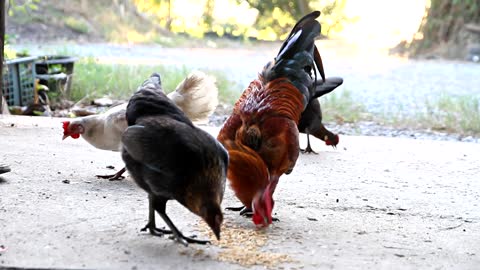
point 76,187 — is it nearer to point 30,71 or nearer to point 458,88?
point 30,71

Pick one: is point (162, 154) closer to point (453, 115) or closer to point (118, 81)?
point (453, 115)

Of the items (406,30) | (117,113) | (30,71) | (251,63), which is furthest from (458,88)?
(117,113)

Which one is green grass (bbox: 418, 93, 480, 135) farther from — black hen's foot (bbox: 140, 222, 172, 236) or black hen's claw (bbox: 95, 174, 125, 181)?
black hen's foot (bbox: 140, 222, 172, 236)

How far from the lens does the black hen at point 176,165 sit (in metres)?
2.90

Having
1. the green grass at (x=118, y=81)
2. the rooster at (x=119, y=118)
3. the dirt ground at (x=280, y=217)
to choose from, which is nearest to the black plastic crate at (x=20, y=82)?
the green grass at (x=118, y=81)

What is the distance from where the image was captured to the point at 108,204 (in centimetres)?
374

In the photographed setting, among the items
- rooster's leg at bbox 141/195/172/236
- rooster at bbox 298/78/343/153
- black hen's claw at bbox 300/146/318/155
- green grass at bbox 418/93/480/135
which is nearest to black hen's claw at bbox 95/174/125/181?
rooster's leg at bbox 141/195/172/236

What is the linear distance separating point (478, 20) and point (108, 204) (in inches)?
440

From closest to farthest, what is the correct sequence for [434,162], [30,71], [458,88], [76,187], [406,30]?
[76,187] → [434,162] → [30,71] → [458,88] → [406,30]

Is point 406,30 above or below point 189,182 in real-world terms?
below

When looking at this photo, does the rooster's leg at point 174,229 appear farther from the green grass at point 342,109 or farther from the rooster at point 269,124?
the green grass at point 342,109

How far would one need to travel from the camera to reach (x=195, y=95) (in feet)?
16.0

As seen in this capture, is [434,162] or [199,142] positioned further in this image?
[434,162]

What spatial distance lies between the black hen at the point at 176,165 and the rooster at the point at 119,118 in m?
1.25
